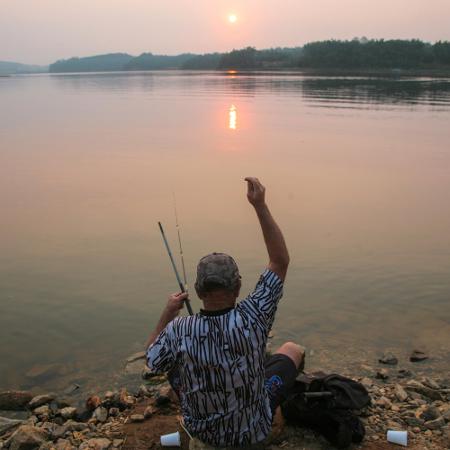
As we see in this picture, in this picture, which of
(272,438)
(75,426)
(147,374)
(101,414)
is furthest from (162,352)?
(147,374)

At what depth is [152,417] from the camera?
5.11 meters

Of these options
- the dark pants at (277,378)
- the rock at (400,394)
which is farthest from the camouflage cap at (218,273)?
the rock at (400,394)

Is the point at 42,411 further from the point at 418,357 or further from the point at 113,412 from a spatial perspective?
the point at 418,357

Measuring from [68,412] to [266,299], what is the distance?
326cm

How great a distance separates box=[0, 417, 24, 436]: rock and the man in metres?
2.55

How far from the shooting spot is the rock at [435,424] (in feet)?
15.5

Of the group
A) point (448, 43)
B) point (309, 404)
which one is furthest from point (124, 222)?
point (448, 43)

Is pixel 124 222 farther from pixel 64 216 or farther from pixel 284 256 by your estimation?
pixel 284 256

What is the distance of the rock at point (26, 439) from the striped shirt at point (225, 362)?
1.94m

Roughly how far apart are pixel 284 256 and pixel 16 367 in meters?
4.59

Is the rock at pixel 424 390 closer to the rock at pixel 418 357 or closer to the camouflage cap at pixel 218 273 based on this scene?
the rock at pixel 418 357

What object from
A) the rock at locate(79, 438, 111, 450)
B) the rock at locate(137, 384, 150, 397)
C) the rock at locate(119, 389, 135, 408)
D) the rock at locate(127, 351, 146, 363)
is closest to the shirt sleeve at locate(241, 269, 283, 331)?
the rock at locate(79, 438, 111, 450)

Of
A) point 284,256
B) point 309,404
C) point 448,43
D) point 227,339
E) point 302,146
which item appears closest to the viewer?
point 227,339

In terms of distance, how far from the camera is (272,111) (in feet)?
122
